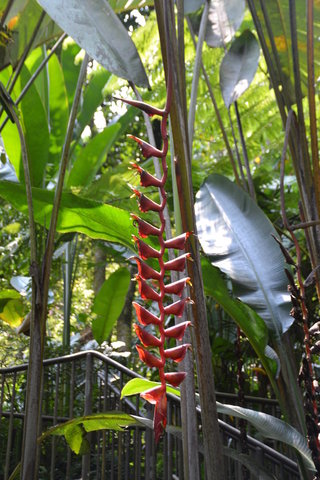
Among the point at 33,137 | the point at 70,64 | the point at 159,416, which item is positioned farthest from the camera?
the point at 70,64

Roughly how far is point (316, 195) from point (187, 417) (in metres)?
0.77

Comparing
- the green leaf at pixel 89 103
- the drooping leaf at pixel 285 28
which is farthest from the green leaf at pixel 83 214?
the green leaf at pixel 89 103

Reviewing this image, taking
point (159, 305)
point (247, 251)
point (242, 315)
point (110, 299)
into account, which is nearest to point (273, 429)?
point (242, 315)

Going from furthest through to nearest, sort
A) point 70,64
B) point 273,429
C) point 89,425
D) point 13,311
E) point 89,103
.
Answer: point 70,64, point 89,103, point 13,311, point 89,425, point 273,429

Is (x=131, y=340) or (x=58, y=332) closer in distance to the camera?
(x=131, y=340)

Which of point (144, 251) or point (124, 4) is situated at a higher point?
point (124, 4)

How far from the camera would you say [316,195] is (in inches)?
59.3

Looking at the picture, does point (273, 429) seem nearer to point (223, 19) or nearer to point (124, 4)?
point (124, 4)

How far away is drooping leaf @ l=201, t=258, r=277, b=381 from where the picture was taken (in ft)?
5.14

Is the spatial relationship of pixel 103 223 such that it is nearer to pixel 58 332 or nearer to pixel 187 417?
pixel 187 417

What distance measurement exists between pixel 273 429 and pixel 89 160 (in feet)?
9.10

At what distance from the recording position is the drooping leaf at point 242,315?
5.14ft

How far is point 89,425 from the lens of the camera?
1.51 meters

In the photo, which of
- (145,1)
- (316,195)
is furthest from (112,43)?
(145,1)
